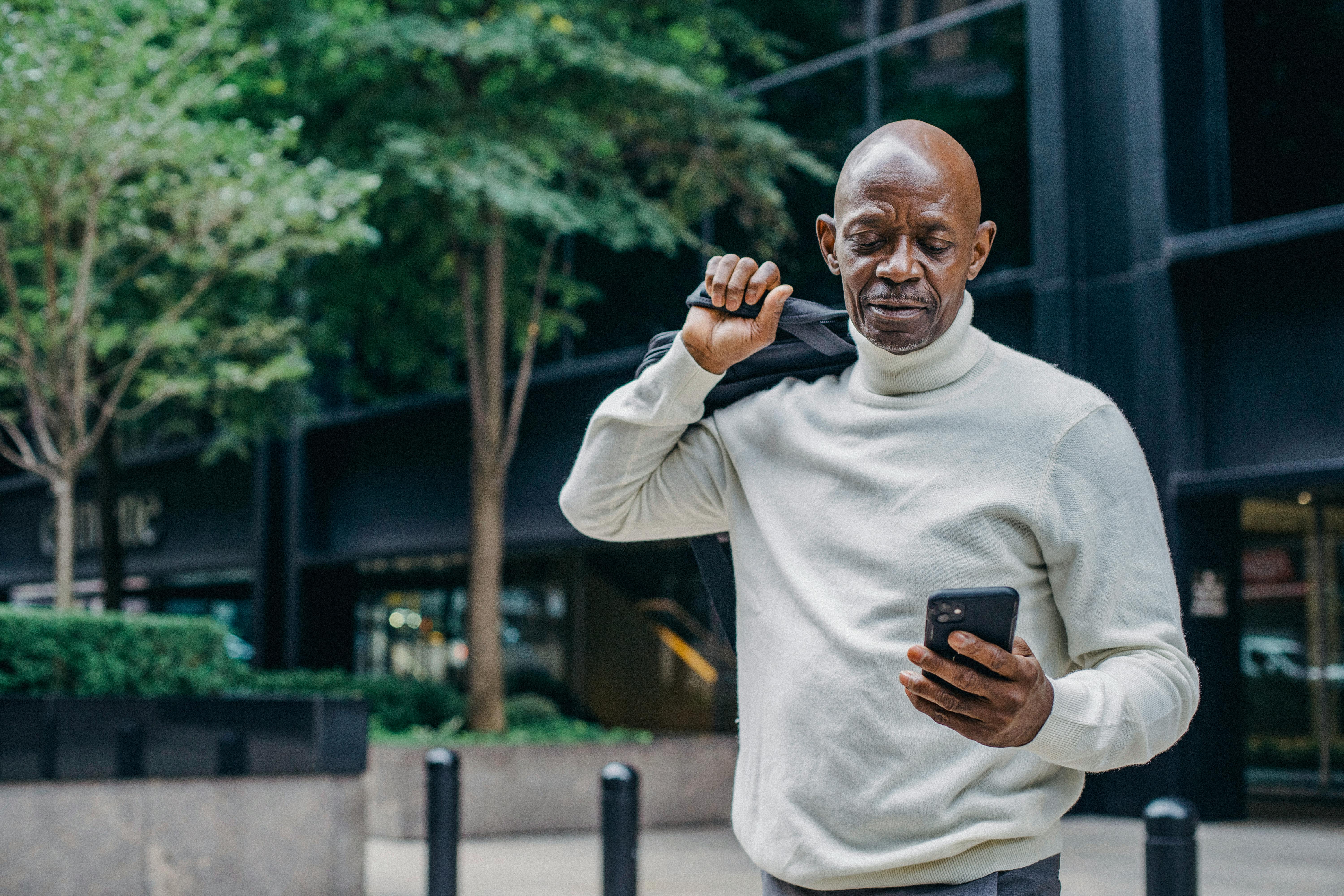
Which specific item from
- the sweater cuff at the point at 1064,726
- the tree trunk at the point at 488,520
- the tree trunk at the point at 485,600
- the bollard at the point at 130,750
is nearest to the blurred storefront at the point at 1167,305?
the tree trunk at the point at 488,520

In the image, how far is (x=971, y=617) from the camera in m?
1.39

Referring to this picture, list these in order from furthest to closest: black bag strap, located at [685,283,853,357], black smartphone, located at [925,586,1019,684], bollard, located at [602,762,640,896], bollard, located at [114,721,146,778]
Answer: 1. bollard, located at [114,721,146,778]
2. bollard, located at [602,762,640,896]
3. black bag strap, located at [685,283,853,357]
4. black smartphone, located at [925,586,1019,684]

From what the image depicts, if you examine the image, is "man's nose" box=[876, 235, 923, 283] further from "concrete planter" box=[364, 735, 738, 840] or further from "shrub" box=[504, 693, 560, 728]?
"shrub" box=[504, 693, 560, 728]

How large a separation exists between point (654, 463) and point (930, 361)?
408 mm

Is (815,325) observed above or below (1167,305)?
below

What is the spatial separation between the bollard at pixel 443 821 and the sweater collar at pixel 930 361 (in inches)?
194

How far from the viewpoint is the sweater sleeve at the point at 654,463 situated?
6.04ft

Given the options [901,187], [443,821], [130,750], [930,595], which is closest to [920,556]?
[930,595]

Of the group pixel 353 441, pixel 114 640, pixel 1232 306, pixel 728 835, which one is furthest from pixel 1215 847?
pixel 353 441

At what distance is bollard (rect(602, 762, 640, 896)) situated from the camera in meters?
5.87

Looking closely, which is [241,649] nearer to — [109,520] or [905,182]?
→ [109,520]

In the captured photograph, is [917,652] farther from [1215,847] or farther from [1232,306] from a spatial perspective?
[1232,306]

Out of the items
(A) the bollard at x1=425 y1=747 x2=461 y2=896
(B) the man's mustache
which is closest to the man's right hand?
(B) the man's mustache

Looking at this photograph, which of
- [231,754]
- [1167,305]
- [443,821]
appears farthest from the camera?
[1167,305]
